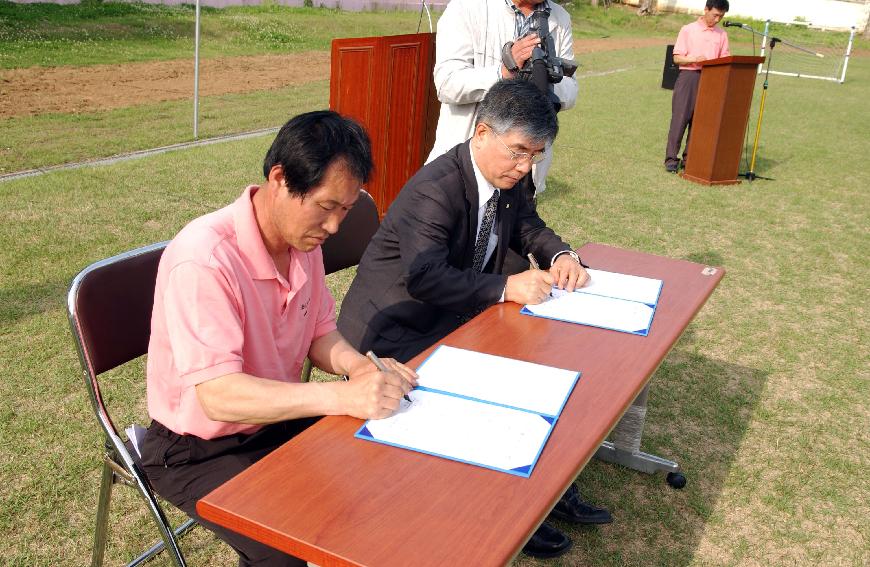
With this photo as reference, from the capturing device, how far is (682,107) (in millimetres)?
8531

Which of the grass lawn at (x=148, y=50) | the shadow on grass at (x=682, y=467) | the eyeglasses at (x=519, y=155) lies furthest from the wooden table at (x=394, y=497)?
the grass lawn at (x=148, y=50)

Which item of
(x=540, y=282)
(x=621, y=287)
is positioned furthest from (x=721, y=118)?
(x=540, y=282)

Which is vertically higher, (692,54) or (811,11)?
(811,11)

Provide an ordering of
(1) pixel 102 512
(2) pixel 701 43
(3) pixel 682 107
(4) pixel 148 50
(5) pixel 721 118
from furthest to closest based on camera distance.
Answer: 1. (4) pixel 148 50
2. (3) pixel 682 107
3. (2) pixel 701 43
4. (5) pixel 721 118
5. (1) pixel 102 512

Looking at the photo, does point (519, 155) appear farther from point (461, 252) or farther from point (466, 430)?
point (466, 430)

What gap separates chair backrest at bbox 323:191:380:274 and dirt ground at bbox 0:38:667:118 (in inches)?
333

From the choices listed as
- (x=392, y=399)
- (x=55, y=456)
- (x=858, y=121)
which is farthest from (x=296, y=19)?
(x=392, y=399)

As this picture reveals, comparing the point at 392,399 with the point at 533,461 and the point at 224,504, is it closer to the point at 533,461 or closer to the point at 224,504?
the point at 533,461

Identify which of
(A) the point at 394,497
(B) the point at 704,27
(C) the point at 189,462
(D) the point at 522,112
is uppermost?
(B) the point at 704,27

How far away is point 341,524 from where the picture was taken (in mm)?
1314

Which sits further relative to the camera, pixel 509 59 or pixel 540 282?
pixel 509 59

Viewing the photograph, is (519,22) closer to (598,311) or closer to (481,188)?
(481,188)

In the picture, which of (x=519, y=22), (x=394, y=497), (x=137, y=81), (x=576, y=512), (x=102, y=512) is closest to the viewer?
(x=394, y=497)

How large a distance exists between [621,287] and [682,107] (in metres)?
6.55
